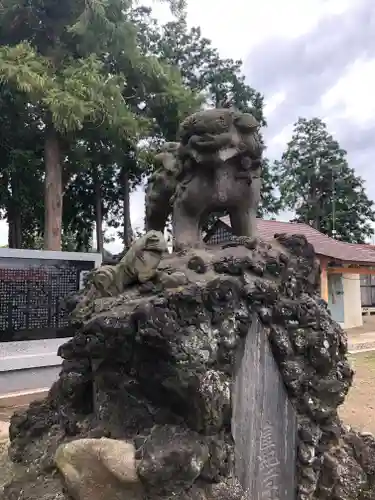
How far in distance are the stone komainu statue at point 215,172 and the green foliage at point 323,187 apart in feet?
69.6

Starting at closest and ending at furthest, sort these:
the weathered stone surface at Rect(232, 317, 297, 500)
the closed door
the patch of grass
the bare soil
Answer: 1. the weathered stone surface at Rect(232, 317, 297, 500)
2. the patch of grass
3. the bare soil
4. the closed door

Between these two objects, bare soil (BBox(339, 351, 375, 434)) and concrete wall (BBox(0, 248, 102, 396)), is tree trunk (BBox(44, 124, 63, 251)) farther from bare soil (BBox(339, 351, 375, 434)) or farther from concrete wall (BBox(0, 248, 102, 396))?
bare soil (BBox(339, 351, 375, 434))

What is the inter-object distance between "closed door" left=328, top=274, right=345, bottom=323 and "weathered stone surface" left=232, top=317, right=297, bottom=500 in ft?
45.3

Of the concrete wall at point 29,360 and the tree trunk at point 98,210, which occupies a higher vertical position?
the tree trunk at point 98,210

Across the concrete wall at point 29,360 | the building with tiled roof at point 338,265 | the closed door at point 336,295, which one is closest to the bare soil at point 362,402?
the concrete wall at point 29,360

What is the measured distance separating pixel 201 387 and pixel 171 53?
1486 centimetres

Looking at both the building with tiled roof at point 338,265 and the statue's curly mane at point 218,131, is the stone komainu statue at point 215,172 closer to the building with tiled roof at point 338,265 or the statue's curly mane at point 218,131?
the statue's curly mane at point 218,131

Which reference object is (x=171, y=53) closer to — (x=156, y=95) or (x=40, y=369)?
(x=156, y=95)

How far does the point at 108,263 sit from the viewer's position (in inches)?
109

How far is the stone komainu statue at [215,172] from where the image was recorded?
2676 mm

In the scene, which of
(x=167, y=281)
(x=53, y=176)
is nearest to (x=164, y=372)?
(x=167, y=281)

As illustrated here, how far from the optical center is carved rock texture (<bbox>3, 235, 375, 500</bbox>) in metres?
2.01

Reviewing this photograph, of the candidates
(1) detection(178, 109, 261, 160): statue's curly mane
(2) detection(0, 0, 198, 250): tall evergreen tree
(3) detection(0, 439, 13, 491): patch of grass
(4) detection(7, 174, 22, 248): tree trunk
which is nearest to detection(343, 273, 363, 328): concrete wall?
(2) detection(0, 0, 198, 250): tall evergreen tree

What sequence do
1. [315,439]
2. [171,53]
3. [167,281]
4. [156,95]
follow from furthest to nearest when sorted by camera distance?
1. [171,53]
2. [156,95]
3. [315,439]
4. [167,281]
